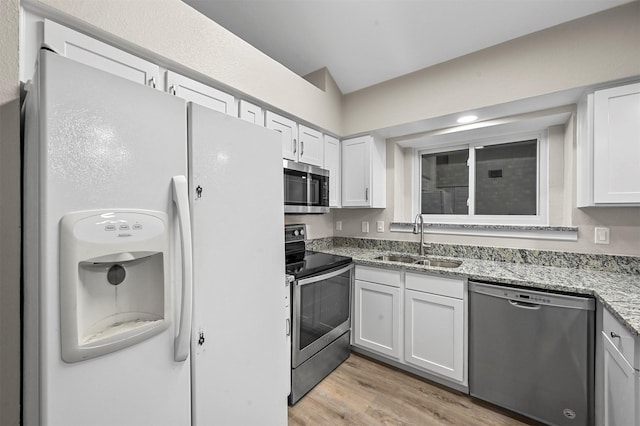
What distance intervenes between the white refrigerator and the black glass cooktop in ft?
1.99

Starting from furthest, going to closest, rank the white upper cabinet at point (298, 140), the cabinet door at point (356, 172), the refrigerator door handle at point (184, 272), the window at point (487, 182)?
the cabinet door at point (356, 172)
the window at point (487, 182)
the white upper cabinet at point (298, 140)
the refrigerator door handle at point (184, 272)

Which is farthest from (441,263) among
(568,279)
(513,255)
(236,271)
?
(236,271)

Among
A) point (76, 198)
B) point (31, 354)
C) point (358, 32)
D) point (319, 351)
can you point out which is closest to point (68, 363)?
point (31, 354)

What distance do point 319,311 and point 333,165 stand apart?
1456 millimetres

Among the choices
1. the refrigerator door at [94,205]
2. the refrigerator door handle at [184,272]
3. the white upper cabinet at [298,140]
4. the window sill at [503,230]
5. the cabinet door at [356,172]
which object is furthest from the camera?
the cabinet door at [356,172]

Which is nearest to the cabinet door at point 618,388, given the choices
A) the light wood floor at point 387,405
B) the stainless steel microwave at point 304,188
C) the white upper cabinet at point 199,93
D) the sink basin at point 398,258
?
the light wood floor at point 387,405

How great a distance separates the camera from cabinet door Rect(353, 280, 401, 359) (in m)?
2.20

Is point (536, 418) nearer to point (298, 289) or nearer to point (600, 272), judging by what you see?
point (600, 272)

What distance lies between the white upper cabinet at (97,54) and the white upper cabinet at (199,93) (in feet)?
0.26

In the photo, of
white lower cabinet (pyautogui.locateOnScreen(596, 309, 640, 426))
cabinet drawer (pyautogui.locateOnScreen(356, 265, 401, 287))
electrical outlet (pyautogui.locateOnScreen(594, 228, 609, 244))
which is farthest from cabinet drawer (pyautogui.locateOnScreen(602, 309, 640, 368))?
cabinet drawer (pyautogui.locateOnScreen(356, 265, 401, 287))

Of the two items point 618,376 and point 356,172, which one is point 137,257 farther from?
point 356,172

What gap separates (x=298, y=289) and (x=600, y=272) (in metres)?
2.06

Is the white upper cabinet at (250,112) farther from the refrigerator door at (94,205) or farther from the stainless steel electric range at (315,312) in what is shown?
the refrigerator door at (94,205)

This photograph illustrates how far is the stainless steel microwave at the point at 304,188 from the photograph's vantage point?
2000 mm
